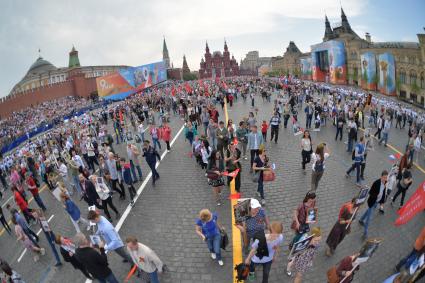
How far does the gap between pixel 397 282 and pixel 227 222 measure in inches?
163

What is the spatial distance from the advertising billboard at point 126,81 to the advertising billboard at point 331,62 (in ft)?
109

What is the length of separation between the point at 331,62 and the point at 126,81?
4002 cm

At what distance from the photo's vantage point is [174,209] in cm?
866

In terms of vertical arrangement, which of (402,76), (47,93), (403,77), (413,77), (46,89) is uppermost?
(46,89)

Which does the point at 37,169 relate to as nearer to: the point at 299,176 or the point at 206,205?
the point at 206,205

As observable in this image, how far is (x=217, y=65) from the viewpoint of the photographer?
134 m

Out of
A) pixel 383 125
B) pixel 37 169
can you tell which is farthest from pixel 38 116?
pixel 383 125

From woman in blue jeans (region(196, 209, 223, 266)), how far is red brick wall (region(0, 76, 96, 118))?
48134mm

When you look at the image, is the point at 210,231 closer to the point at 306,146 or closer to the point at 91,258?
the point at 91,258

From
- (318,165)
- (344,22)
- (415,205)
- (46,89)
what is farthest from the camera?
(344,22)

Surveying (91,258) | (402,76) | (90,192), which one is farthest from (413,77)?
(91,258)

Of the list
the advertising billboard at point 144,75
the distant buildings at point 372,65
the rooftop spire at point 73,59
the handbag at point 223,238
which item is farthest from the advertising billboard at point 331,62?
the rooftop spire at point 73,59

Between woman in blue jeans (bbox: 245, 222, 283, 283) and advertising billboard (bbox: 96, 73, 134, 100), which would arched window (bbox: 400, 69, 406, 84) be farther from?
woman in blue jeans (bbox: 245, 222, 283, 283)

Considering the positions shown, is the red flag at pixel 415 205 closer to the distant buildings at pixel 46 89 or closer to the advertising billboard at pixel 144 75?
the advertising billboard at pixel 144 75
